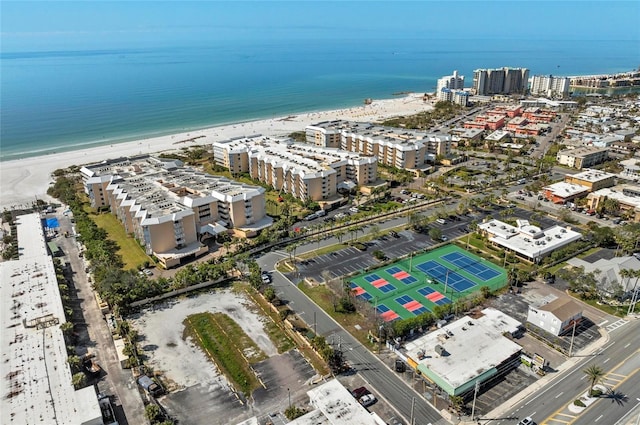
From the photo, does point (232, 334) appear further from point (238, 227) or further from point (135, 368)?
point (238, 227)

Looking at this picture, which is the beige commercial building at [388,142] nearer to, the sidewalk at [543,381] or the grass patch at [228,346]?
the sidewalk at [543,381]

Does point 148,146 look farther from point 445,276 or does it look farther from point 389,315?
point 389,315

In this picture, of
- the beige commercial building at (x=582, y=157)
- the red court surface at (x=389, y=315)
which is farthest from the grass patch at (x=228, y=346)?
the beige commercial building at (x=582, y=157)

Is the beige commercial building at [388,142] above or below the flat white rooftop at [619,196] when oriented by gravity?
above

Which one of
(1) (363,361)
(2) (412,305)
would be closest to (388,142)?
(2) (412,305)

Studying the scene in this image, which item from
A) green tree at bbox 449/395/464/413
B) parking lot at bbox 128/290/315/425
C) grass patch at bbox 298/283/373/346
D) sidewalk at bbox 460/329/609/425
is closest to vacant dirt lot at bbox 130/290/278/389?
parking lot at bbox 128/290/315/425

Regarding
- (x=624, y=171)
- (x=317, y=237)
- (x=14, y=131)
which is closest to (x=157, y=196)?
(x=317, y=237)

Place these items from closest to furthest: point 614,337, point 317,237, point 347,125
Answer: point 614,337 < point 317,237 < point 347,125
